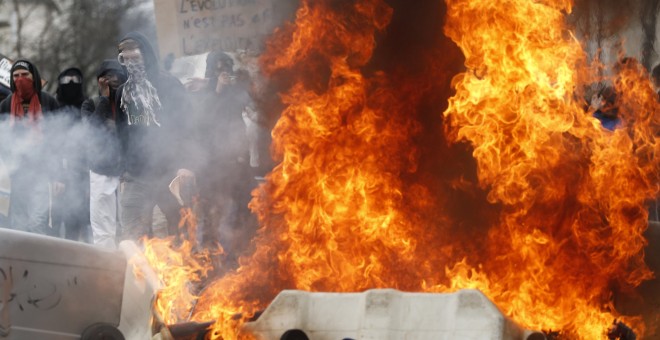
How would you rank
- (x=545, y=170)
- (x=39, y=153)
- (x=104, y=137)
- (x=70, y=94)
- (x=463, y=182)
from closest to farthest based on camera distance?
1. (x=545, y=170)
2. (x=463, y=182)
3. (x=104, y=137)
4. (x=39, y=153)
5. (x=70, y=94)

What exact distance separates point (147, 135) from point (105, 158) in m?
0.58

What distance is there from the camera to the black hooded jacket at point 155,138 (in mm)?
9172

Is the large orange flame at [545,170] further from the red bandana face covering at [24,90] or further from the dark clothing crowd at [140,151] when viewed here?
the red bandana face covering at [24,90]

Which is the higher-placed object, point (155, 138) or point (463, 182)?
point (155, 138)

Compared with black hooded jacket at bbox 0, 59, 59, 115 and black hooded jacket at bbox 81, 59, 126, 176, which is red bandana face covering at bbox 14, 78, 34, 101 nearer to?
black hooded jacket at bbox 0, 59, 59, 115

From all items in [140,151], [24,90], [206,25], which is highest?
[206,25]

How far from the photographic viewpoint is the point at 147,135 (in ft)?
30.2

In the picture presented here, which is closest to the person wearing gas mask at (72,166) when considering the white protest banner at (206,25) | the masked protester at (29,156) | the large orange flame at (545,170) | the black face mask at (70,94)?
the black face mask at (70,94)

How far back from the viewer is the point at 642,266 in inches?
267

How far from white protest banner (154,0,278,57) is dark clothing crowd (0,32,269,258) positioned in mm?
257

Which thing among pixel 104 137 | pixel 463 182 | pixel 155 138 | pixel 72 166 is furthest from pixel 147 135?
pixel 463 182

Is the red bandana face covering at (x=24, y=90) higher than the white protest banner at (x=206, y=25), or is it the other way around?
the white protest banner at (x=206, y=25)

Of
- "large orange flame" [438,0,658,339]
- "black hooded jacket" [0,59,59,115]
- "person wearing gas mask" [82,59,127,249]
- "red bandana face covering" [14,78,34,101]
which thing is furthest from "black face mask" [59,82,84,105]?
"large orange flame" [438,0,658,339]

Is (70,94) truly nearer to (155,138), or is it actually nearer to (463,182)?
(155,138)
